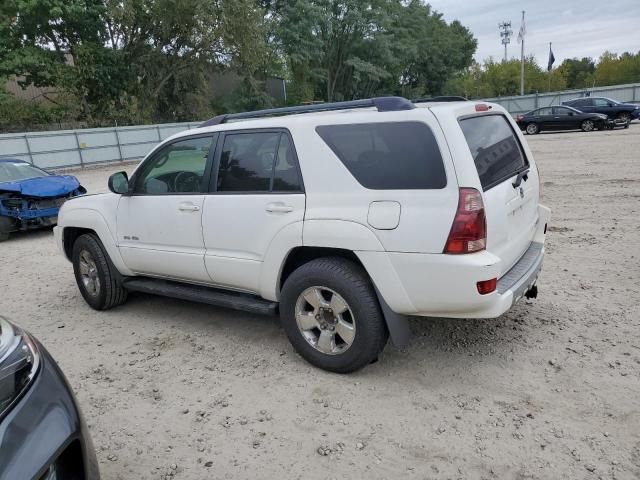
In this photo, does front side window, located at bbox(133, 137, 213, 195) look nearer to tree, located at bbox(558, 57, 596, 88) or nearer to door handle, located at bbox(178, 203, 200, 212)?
door handle, located at bbox(178, 203, 200, 212)

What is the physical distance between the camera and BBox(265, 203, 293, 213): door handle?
135 inches

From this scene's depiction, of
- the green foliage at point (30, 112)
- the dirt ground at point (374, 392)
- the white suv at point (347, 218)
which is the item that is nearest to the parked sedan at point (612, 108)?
the dirt ground at point (374, 392)

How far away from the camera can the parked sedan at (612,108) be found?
2184 centimetres

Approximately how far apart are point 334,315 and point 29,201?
7864 mm

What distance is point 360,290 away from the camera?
10.4 feet

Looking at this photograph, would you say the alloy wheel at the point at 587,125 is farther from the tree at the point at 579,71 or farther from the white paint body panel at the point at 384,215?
the tree at the point at 579,71

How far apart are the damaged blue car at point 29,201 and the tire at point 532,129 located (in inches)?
833

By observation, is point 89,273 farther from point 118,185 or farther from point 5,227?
point 5,227

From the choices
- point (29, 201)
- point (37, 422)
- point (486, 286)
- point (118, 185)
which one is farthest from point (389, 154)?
point (29, 201)

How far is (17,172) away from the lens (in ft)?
32.0

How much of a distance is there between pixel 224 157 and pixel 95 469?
249 centimetres

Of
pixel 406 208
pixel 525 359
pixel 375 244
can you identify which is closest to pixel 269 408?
pixel 375 244

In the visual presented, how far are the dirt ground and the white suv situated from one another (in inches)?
16.2

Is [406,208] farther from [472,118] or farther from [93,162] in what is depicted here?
[93,162]
